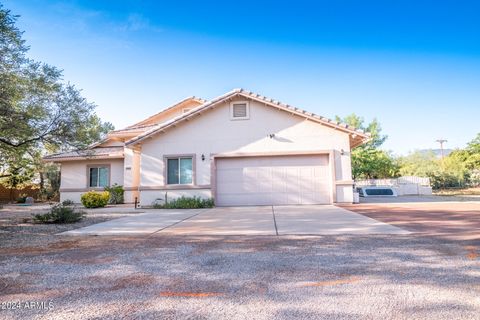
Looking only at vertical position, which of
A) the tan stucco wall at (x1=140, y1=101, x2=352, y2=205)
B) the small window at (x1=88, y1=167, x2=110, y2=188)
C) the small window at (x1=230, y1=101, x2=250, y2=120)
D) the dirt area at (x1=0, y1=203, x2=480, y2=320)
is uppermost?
the small window at (x1=230, y1=101, x2=250, y2=120)

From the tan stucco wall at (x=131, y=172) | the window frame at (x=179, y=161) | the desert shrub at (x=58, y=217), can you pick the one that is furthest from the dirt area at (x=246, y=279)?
the tan stucco wall at (x=131, y=172)

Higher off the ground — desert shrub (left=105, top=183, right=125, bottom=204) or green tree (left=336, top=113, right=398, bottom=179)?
green tree (left=336, top=113, right=398, bottom=179)

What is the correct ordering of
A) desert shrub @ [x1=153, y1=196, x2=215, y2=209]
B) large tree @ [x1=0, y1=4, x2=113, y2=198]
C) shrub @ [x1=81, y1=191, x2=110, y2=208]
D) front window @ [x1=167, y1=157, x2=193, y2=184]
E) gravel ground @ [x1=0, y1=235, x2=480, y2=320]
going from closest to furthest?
gravel ground @ [x1=0, y1=235, x2=480, y2=320]
large tree @ [x1=0, y1=4, x2=113, y2=198]
desert shrub @ [x1=153, y1=196, x2=215, y2=209]
front window @ [x1=167, y1=157, x2=193, y2=184]
shrub @ [x1=81, y1=191, x2=110, y2=208]

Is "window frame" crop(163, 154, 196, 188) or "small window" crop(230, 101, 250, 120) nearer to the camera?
"window frame" crop(163, 154, 196, 188)

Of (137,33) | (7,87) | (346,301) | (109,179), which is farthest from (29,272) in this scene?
(109,179)

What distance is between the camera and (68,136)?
31.7 ft

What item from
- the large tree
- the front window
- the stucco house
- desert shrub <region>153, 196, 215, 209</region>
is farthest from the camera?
the front window

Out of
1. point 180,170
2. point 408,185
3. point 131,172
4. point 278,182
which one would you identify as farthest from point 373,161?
point 131,172

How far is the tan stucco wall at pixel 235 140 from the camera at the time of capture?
41.1 ft

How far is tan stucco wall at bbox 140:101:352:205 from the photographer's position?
493 inches

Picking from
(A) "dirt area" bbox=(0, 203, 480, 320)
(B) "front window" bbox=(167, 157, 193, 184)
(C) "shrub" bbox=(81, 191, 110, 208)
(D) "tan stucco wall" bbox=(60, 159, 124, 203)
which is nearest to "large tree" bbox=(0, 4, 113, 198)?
(B) "front window" bbox=(167, 157, 193, 184)

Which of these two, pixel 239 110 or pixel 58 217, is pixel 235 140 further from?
pixel 58 217

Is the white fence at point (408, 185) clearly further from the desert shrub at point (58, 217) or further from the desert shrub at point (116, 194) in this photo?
the desert shrub at point (58, 217)

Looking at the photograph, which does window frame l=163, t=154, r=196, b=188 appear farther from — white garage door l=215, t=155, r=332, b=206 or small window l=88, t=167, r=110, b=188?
small window l=88, t=167, r=110, b=188
